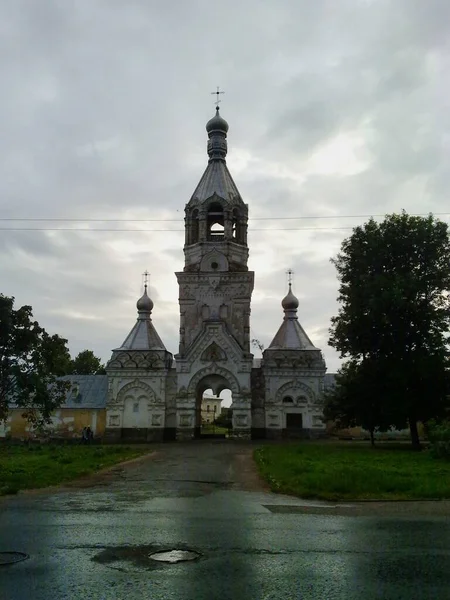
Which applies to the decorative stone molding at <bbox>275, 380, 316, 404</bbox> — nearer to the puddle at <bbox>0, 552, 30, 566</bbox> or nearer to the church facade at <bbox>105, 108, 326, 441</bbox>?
the church facade at <bbox>105, 108, 326, 441</bbox>

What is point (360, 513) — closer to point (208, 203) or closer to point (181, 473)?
point (181, 473)

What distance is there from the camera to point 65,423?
40938 millimetres

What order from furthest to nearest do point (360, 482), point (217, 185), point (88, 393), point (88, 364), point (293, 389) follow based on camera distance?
point (88, 364)
point (217, 185)
point (88, 393)
point (293, 389)
point (360, 482)

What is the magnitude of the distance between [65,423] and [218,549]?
1406 inches

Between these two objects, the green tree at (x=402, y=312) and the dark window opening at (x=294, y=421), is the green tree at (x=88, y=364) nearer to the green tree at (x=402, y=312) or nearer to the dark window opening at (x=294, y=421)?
the dark window opening at (x=294, y=421)

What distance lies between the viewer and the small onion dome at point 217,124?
149 feet

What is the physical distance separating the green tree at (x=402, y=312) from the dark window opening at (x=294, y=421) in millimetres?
10354

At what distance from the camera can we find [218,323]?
39219mm

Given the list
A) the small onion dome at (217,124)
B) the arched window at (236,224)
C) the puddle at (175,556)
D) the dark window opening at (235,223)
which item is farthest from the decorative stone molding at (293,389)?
the puddle at (175,556)

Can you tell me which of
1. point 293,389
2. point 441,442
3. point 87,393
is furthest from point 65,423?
point 441,442

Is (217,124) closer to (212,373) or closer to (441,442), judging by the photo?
(212,373)

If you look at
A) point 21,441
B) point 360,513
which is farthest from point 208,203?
point 360,513

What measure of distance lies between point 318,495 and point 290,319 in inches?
1201

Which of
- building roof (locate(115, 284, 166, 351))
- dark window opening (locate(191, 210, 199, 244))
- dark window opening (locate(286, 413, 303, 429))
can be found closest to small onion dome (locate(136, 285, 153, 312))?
building roof (locate(115, 284, 166, 351))
